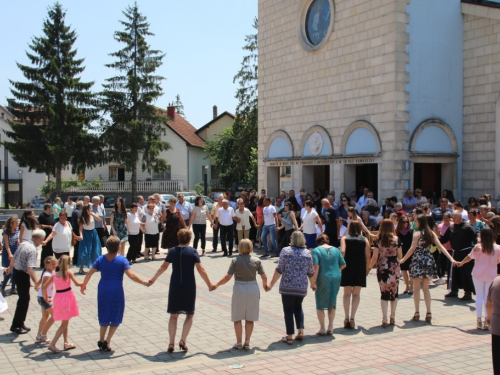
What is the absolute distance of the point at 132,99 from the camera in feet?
146

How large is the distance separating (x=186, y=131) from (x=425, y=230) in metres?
50.7

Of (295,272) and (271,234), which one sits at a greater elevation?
(295,272)

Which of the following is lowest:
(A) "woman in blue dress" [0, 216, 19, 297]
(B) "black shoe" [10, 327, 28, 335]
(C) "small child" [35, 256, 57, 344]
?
(B) "black shoe" [10, 327, 28, 335]

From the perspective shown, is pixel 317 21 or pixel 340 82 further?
pixel 317 21

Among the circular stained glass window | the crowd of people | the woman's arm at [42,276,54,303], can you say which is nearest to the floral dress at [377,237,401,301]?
the crowd of people

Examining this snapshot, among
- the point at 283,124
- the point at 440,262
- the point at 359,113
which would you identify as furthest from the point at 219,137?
the point at 440,262

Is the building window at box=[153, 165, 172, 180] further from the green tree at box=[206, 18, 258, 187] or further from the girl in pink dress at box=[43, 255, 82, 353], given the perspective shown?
the girl in pink dress at box=[43, 255, 82, 353]

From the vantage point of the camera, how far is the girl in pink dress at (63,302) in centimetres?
777

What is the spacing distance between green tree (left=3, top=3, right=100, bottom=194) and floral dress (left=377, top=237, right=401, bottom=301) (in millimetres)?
35883

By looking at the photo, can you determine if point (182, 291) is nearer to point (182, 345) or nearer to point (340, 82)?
point (182, 345)

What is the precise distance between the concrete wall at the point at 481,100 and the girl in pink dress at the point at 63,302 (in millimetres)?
14633

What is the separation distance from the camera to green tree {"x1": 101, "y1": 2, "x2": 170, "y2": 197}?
1736 inches

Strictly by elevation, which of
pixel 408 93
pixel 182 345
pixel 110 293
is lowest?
pixel 182 345

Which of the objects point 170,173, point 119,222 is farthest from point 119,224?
point 170,173
